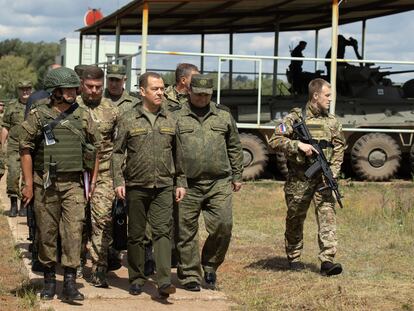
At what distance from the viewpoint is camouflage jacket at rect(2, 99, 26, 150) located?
12.0 m

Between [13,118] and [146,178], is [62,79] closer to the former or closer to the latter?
[146,178]

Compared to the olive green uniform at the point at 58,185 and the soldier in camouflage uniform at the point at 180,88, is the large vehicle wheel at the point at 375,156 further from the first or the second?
the olive green uniform at the point at 58,185

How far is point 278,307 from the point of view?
22.8 feet

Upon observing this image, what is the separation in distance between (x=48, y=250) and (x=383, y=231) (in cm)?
568

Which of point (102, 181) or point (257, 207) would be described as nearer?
point (102, 181)

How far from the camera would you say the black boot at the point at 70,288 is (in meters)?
6.72

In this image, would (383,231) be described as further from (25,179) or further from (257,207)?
(25,179)

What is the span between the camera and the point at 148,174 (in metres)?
6.91

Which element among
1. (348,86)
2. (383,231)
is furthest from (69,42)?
(383,231)

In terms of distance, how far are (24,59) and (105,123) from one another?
7802 cm

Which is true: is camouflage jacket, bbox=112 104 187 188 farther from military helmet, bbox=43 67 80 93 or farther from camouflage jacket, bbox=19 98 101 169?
military helmet, bbox=43 67 80 93

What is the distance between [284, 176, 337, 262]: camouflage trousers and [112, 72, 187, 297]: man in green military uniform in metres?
1.48

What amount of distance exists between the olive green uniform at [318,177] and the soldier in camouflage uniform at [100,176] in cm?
159

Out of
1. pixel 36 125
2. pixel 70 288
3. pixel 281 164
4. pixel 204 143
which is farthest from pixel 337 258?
pixel 281 164
